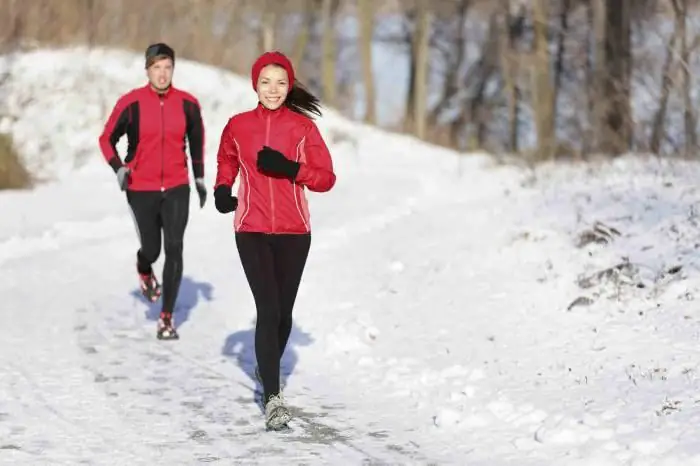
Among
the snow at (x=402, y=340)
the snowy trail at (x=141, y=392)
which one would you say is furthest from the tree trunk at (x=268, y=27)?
the snowy trail at (x=141, y=392)

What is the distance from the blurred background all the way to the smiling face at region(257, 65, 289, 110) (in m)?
9.98

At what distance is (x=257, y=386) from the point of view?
7555mm

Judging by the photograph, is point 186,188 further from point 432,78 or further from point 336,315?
point 432,78

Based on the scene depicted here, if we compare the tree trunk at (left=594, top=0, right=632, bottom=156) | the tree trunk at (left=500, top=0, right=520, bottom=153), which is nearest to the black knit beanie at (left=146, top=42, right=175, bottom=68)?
the tree trunk at (left=594, top=0, right=632, bottom=156)

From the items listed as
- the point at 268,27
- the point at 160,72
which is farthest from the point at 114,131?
the point at 268,27

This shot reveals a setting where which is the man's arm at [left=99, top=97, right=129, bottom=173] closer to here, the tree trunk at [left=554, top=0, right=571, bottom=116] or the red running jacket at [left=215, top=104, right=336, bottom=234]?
the red running jacket at [left=215, top=104, right=336, bottom=234]

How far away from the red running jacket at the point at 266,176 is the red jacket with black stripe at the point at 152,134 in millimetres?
2475

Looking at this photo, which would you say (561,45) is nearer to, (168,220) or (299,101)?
(168,220)

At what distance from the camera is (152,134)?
8.90 m

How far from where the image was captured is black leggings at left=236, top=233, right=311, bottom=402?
648cm

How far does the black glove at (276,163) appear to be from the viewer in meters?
6.27

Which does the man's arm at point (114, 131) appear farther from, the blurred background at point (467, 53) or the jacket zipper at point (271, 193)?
the blurred background at point (467, 53)

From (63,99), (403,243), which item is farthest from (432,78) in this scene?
(403,243)

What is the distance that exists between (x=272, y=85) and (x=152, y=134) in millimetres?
2736
